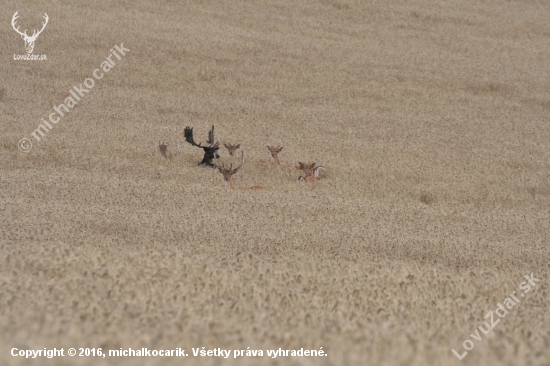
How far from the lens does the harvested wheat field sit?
103 inches

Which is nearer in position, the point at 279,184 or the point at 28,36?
the point at 279,184

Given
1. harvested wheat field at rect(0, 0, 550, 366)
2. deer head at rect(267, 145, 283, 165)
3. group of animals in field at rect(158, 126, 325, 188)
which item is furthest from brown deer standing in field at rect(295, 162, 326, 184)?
deer head at rect(267, 145, 283, 165)

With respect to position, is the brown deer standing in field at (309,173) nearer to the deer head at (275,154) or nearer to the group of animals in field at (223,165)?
the group of animals in field at (223,165)

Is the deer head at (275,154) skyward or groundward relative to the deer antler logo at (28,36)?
groundward

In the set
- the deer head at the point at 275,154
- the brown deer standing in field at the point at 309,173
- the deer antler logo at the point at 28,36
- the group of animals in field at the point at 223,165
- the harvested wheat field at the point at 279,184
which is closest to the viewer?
the harvested wheat field at the point at 279,184

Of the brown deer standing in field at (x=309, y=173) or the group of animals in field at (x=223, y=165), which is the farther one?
the brown deer standing in field at (x=309, y=173)

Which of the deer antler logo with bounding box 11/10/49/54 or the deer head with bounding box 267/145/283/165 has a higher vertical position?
the deer antler logo with bounding box 11/10/49/54

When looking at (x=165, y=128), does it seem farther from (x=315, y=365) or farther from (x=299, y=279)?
(x=315, y=365)

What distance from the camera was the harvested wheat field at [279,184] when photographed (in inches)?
103

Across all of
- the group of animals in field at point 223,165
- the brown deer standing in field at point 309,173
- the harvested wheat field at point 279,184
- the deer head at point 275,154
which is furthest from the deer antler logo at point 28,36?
the brown deer standing in field at point 309,173

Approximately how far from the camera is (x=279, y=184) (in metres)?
10.5

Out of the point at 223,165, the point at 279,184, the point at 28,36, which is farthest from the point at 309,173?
the point at 28,36

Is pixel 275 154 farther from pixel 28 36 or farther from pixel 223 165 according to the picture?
pixel 28 36

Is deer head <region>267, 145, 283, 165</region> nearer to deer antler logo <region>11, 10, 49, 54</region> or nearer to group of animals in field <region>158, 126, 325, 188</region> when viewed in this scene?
group of animals in field <region>158, 126, 325, 188</region>
